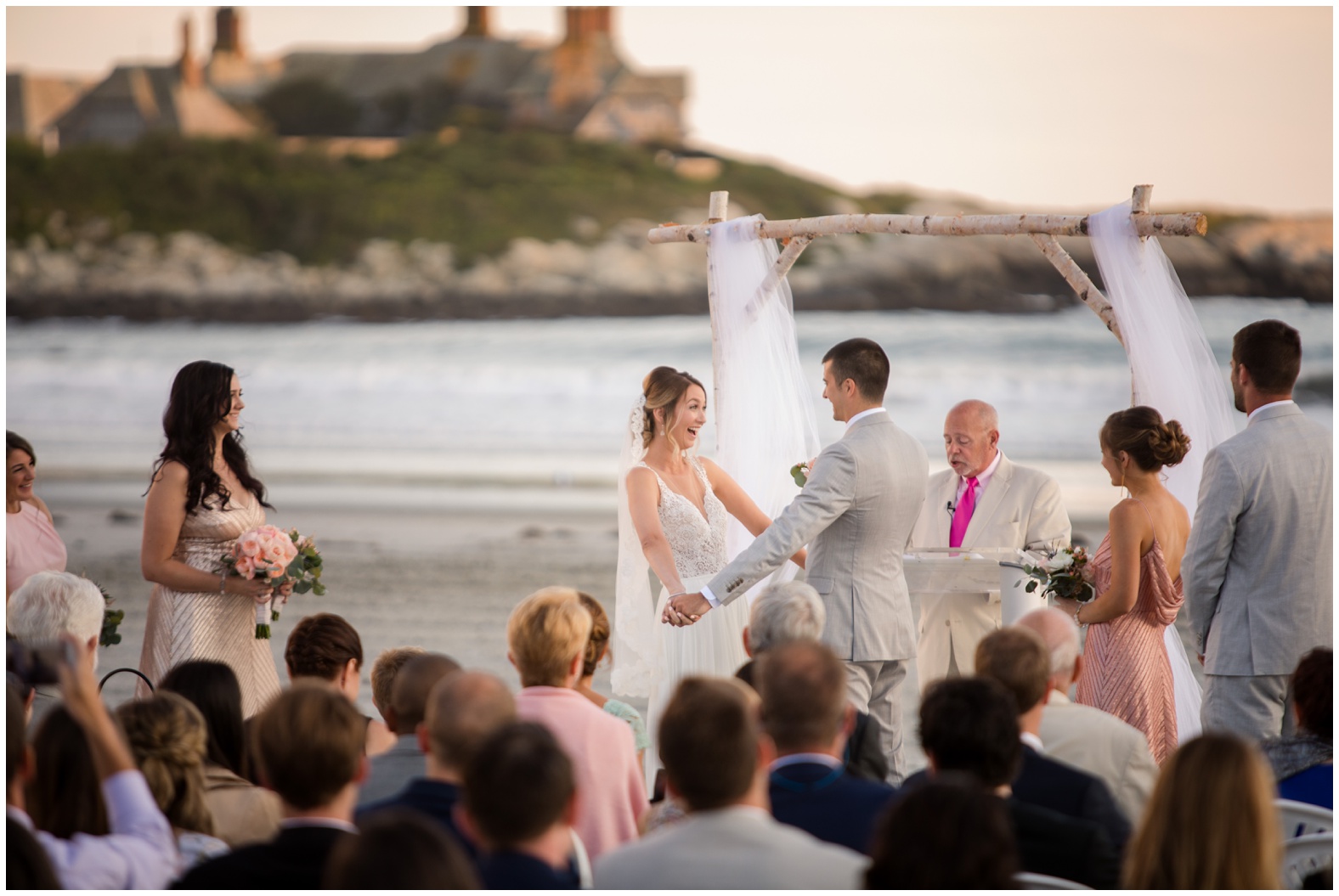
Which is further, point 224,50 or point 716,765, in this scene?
point 224,50

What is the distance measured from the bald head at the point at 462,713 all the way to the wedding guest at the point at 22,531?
2.53 metres

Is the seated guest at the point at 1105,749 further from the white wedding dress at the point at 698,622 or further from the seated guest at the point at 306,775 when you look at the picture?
the white wedding dress at the point at 698,622

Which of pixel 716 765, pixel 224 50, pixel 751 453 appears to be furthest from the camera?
pixel 224 50

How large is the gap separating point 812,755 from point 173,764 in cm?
124

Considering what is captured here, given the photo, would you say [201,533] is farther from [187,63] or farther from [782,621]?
[187,63]

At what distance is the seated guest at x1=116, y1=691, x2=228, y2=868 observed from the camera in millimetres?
2625

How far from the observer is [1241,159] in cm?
Answer: 2797

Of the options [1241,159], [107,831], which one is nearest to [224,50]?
[1241,159]

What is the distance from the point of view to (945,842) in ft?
6.13

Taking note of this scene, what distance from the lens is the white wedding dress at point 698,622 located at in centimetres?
511

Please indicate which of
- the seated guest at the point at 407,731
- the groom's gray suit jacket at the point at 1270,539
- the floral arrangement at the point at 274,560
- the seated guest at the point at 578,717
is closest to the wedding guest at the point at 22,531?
the floral arrangement at the point at 274,560

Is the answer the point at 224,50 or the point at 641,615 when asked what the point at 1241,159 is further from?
the point at 641,615

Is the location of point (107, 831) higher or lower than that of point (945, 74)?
lower

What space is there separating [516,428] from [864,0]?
13.8m
